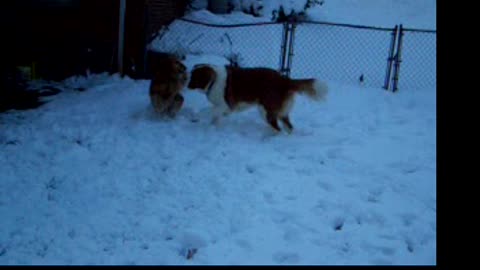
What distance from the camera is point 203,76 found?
24.2 feet

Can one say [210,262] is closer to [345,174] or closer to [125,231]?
[125,231]

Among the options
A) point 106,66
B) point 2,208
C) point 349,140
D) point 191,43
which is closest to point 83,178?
point 2,208

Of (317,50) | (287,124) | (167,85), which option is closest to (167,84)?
(167,85)

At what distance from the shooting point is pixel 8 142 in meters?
6.75

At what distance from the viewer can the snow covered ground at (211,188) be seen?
4.43 metres

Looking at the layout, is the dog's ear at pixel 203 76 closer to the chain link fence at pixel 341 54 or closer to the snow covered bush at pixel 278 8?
the chain link fence at pixel 341 54

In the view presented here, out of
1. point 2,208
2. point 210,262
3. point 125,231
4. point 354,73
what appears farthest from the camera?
point 354,73

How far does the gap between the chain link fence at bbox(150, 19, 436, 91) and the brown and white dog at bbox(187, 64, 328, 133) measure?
3280mm

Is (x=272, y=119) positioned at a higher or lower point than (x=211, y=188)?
higher

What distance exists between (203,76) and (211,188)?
2.33 m

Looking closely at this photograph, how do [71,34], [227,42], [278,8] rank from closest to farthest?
[71,34]
[227,42]
[278,8]

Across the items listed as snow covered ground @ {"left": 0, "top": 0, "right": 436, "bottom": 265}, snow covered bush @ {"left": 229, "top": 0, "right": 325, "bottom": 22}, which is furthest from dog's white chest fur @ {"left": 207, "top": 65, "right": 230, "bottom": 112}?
snow covered bush @ {"left": 229, "top": 0, "right": 325, "bottom": 22}

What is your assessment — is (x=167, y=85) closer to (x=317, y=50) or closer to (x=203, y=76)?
(x=203, y=76)
